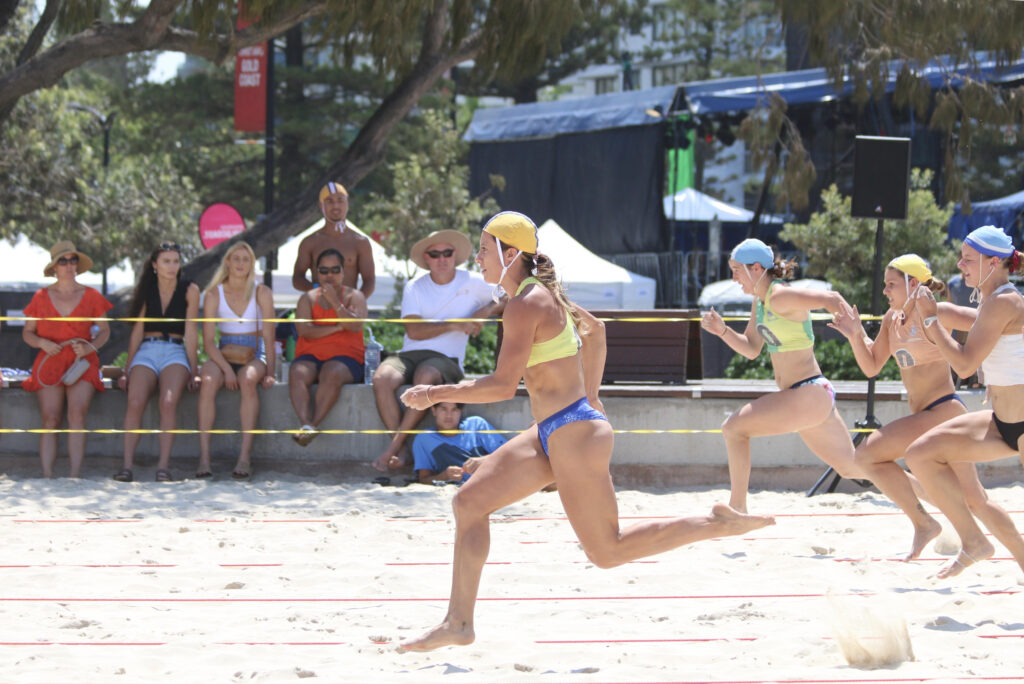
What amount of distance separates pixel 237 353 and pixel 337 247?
1.20 meters

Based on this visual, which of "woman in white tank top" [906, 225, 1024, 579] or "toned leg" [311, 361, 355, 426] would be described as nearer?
"woman in white tank top" [906, 225, 1024, 579]

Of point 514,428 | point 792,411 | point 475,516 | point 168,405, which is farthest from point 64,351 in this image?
point 475,516

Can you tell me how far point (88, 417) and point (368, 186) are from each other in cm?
2167

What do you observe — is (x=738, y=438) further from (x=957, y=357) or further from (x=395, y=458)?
(x=395, y=458)

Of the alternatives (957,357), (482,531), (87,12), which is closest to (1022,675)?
A: (957,357)

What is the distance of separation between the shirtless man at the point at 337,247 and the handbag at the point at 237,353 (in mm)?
701

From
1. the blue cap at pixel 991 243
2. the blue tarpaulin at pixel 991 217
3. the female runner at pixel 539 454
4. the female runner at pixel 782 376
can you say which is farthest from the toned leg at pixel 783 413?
the blue tarpaulin at pixel 991 217

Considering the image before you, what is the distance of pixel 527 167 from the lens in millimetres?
23484

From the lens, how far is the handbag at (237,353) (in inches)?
348

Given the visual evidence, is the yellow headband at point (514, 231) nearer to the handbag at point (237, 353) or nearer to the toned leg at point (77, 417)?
the handbag at point (237, 353)

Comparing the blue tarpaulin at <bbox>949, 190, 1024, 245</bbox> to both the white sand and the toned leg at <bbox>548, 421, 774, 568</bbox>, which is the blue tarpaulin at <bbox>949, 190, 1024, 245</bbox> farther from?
the toned leg at <bbox>548, 421, 774, 568</bbox>

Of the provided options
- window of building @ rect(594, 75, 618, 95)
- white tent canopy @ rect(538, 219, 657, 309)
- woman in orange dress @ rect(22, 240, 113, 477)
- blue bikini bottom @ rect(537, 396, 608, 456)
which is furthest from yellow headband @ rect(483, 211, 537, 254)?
window of building @ rect(594, 75, 618, 95)

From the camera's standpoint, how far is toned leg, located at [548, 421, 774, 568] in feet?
13.4

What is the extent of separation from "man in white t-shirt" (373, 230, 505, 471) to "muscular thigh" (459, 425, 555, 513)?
4495mm
